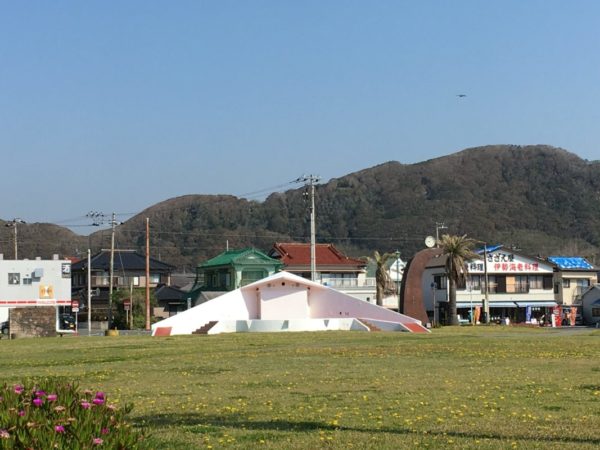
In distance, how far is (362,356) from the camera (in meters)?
28.4

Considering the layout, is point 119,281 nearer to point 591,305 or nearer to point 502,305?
point 502,305

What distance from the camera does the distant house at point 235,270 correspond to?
86500 mm

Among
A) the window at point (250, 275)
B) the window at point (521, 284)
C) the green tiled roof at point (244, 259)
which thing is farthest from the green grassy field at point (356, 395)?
the window at point (521, 284)

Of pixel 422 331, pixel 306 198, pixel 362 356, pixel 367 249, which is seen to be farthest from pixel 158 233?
pixel 362 356

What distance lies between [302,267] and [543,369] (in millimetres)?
76518


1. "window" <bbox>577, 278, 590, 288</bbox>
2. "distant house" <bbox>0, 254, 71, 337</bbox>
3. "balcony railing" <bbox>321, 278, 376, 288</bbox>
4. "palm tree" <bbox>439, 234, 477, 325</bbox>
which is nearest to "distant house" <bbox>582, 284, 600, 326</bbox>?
"window" <bbox>577, 278, 590, 288</bbox>

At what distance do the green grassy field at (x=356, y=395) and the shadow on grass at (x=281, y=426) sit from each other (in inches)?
0.6

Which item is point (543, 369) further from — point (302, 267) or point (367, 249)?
point (367, 249)

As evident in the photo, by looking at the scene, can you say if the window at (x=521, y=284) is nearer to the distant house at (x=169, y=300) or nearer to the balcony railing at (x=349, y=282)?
the balcony railing at (x=349, y=282)

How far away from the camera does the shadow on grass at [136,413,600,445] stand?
35.3 feet

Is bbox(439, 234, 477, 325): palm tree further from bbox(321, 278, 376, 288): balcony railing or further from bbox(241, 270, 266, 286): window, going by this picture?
bbox(321, 278, 376, 288): balcony railing

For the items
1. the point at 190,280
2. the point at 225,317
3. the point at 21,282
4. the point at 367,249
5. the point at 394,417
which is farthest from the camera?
the point at 367,249

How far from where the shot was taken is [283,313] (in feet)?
209

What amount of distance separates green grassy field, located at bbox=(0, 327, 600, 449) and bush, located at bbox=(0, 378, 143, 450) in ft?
3.88
